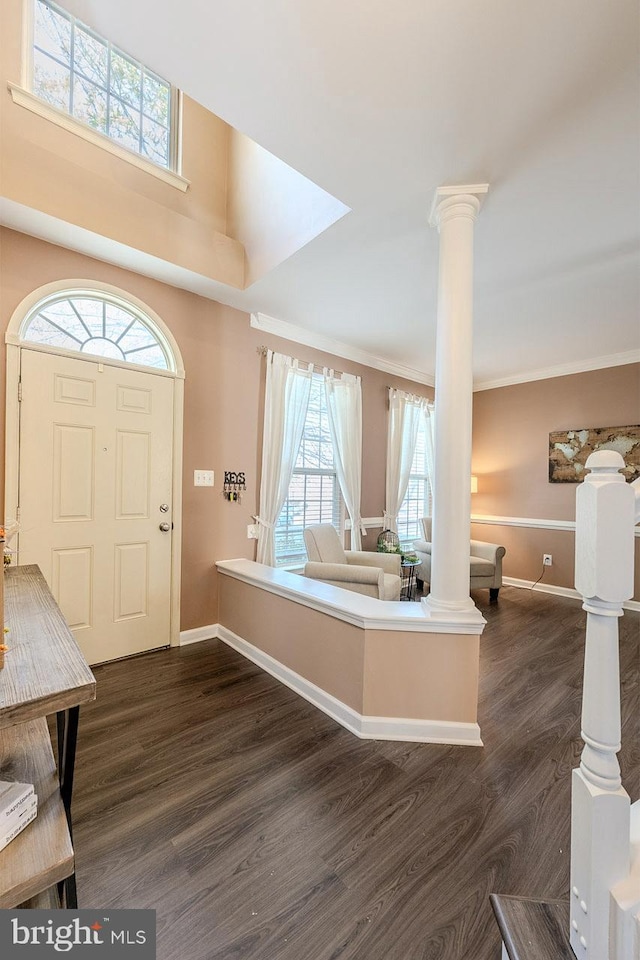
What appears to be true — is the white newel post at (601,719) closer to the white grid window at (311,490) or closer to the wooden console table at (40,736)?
the wooden console table at (40,736)

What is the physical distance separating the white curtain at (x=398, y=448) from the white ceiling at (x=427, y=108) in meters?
2.11

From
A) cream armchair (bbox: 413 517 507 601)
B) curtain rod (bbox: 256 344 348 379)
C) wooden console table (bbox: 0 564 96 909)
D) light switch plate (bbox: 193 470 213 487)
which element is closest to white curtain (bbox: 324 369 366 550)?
curtain rod (bbox: 256 344 348 379)

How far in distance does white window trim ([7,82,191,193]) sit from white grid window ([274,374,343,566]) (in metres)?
1.91

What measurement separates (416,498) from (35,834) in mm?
4816

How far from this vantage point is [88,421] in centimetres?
249

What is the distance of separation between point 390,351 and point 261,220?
2044 mm

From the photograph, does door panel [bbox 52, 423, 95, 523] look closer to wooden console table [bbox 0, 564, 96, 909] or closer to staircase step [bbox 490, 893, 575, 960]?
wooden console table [bbox 0, 564, 96, 909]

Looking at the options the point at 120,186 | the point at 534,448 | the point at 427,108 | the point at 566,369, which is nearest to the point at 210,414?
the point at 120,186

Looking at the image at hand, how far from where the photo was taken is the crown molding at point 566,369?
4172mm

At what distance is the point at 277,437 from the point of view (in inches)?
136

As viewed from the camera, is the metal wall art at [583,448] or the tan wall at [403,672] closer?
the tan wall at [403,672]

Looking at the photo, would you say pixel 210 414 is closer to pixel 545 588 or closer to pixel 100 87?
pixel 100 87

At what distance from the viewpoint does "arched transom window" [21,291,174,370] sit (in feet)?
7.76

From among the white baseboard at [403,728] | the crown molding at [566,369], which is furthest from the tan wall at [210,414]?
the crown molding at [566,369]
